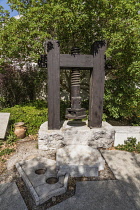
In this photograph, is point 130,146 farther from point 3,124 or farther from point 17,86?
point 17,86

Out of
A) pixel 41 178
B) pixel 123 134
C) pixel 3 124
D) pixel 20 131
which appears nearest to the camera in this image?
pixel 41 178

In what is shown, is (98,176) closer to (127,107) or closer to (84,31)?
(127,107)

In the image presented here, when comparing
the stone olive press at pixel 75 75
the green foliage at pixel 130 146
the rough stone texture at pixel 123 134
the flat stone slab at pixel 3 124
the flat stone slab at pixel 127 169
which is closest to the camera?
the flat stone slab at pixel 127 169

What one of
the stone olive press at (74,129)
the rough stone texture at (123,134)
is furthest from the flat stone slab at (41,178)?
the rough stone texture at (123,134)

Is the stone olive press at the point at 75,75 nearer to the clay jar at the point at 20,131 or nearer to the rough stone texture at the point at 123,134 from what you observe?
the rough stone texture at the point at 123,134

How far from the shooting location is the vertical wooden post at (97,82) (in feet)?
13.1

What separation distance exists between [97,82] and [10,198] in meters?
3.50

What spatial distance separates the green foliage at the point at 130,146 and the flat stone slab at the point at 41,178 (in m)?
2.32

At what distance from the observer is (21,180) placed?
9.64ft

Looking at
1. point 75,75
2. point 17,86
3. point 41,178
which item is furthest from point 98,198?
point 17,86

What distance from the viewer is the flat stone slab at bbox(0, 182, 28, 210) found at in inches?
89.5

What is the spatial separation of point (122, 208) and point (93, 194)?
0.52 meters

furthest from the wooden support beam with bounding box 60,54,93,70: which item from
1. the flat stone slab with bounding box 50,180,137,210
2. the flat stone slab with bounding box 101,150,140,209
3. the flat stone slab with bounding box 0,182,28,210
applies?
the flat stone slab with bounding box 0,182,28,210

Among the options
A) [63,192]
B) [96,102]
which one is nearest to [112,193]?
[63,192]
